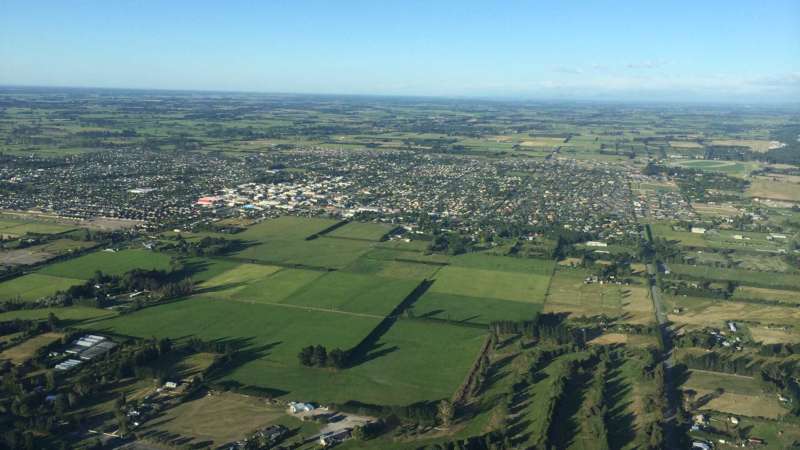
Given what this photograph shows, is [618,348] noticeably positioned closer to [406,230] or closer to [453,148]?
[406,230]

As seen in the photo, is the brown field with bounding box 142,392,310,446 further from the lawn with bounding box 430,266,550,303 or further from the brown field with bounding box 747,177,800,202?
the brown field with bounding box 747,177,800,202

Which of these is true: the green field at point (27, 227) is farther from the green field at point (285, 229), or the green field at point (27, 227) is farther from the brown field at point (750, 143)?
the brown field at point (750, 143)

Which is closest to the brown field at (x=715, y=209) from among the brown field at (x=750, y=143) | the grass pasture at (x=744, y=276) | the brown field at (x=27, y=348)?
the grass pasture at (x=744, y=276)

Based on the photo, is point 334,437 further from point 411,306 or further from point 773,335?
point 773,335

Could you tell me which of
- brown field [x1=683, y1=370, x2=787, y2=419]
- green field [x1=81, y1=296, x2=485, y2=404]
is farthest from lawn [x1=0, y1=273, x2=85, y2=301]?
brown field [x1=683, y1=370, x2=787, y2=419]

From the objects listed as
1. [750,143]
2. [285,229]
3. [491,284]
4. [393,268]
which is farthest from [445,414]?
[750,143]
